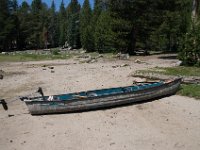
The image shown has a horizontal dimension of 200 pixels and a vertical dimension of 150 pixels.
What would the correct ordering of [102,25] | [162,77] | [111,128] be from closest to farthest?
Answer: [111,128] → [162,77] → [102,25]

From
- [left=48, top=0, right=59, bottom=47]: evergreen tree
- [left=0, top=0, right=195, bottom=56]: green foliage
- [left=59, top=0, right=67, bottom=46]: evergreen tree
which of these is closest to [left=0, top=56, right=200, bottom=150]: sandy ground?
[left=0, top=0, right=195, bottom=56]: green foliage

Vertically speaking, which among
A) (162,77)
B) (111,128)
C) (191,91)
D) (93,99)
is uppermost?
(93,99)

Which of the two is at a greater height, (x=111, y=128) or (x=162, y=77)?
(x=162, y=77)

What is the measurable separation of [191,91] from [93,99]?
585 centimetres

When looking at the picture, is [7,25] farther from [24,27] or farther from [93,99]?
[93,99]

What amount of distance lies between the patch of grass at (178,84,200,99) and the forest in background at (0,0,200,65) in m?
8.53

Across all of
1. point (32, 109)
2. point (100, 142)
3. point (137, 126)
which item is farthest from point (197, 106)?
point (32, 109)

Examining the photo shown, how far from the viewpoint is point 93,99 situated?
59.0 feet

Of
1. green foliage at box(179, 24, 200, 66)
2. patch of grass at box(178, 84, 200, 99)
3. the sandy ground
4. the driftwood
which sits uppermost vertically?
green foliage at box(179, 24, 200, 66)

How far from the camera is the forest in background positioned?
148 feet

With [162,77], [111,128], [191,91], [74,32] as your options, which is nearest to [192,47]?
[162,77]

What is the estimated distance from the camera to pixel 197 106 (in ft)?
60.5

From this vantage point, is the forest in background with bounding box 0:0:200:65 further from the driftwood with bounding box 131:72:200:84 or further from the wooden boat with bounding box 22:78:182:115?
the wooden boat with bounding box 22:78:182:115

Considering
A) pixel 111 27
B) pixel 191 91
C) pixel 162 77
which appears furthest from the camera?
pixel 111 27
